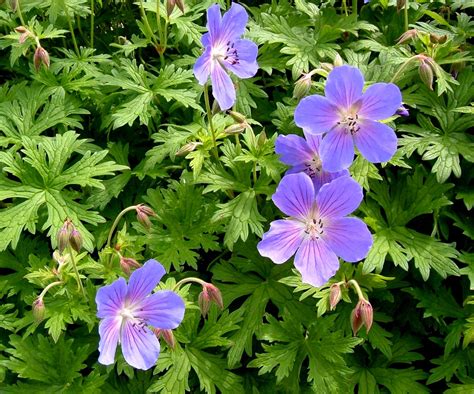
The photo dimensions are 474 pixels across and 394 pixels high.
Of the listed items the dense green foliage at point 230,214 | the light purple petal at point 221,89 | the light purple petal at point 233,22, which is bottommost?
the dense green foliage at point 230,214

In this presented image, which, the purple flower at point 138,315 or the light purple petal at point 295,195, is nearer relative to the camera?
the purple flower at point 138,315

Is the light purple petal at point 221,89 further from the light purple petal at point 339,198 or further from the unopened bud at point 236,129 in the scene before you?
the light purple petal at point 339,198

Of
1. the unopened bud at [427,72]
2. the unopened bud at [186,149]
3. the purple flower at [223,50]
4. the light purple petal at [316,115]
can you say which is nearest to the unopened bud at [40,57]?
the unopened bud at [186,149]

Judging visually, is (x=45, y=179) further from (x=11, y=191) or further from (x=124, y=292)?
(x=124, y=292)

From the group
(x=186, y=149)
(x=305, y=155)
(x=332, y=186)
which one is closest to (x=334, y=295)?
(x=332, y=186)

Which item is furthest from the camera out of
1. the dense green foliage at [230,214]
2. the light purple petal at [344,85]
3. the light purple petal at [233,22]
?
the dense green foliage at [230,214]
